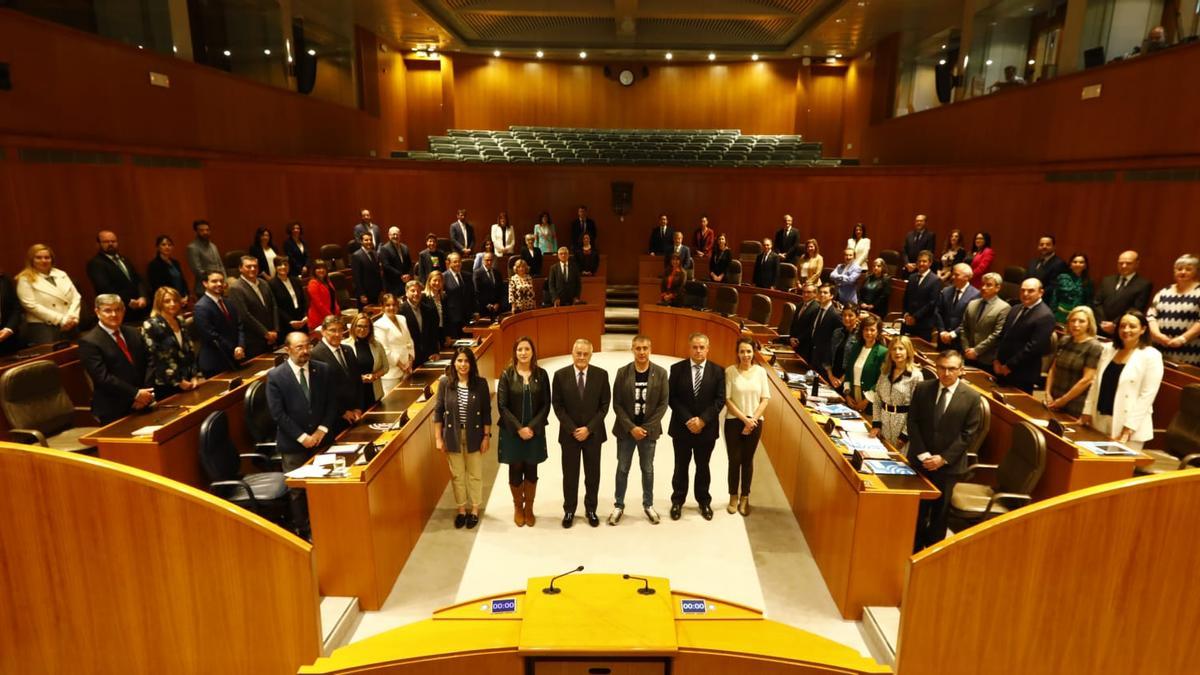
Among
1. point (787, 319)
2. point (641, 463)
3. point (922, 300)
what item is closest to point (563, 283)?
point (787, 319)

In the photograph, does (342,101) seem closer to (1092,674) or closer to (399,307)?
(399,307)

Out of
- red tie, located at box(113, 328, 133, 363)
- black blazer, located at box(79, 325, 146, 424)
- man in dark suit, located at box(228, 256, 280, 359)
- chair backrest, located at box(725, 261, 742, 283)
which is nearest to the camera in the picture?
black blazer, located at box(79, 325, 146, 424)

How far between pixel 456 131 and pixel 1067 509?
1722 cm

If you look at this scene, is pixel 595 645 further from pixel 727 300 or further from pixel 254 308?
pixel 727 300

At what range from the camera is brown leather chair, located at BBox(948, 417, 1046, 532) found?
395cm

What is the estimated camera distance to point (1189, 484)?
2.24 meters

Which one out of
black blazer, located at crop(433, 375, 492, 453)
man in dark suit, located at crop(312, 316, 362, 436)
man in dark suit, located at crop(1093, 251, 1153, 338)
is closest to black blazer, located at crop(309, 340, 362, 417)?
man in dark suit, located at crop(312, 316, 362, 436)

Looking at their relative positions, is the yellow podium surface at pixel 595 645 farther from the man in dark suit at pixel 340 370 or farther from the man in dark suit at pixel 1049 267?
the man in dark suit at pixel 1049 267

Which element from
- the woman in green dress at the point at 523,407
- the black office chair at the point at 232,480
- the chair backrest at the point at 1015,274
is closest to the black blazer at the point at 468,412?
the woman in green dress at the point at 523,407

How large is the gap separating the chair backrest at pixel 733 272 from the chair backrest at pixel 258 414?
738 cm

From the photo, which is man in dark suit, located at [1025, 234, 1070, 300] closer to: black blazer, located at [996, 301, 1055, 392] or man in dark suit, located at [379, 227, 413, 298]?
black blazer, located at [996, 301, 1055, 392]

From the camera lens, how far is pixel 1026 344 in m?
5.25

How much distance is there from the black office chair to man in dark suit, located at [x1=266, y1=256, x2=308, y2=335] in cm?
271

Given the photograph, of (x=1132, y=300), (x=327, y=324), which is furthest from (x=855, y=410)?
(x=327, y=324)
